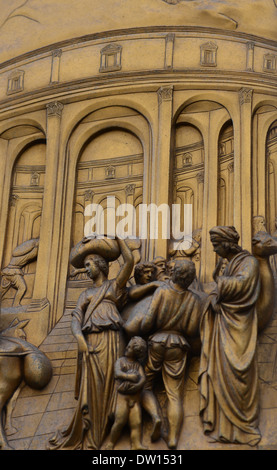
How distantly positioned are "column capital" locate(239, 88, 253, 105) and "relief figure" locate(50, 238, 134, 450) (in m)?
1.89

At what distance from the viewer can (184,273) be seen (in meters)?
9.83

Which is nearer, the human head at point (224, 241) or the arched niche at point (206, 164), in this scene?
the human head at point (224, 241)

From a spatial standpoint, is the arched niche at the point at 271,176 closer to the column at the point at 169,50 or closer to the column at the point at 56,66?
the column at the point at 169,50

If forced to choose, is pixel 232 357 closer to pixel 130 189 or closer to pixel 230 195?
pixel 230 195

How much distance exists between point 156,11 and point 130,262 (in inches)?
109

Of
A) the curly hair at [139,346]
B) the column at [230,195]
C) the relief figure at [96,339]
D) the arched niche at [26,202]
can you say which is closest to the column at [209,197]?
the column at [230,195]

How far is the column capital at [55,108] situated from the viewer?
1143cm

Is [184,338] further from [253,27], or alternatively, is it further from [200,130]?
[253,27]

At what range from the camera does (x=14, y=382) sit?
396 inches

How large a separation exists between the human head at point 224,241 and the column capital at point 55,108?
7.63 feet

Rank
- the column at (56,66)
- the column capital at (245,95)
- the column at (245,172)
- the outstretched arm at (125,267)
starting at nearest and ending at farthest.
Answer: the outstretched arm at (125,267)
the column at (245,172)
the column capital at (245,95)
the column at (56,66)

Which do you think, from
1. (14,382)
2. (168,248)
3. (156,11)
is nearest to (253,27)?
(156,11)

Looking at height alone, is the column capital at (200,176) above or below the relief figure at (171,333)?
above

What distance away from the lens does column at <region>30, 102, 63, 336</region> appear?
1070cm
